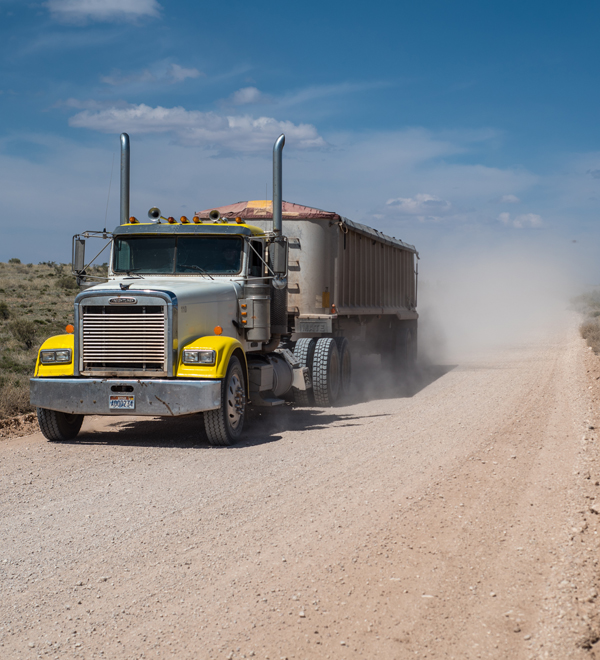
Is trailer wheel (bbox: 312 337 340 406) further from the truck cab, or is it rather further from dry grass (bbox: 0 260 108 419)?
dry grass (bbox: 0 260 108 419)

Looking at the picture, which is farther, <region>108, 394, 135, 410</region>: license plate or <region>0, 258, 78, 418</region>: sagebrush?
<region>0, 258, 78, 418</region>: sagebrush

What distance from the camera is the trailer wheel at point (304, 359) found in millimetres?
12266

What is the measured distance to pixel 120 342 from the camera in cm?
→ 836

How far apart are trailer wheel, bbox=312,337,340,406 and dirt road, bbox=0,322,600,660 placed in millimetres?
2944

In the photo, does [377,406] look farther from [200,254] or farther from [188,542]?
[188,542]

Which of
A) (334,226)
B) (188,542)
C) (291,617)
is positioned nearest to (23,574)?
(188,542)

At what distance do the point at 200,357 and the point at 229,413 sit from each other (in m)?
0.82

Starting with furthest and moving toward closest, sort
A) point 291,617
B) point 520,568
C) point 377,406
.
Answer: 1. point 377,406
2. point 520,568
3. point 291,617

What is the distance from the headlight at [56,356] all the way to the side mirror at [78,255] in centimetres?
160

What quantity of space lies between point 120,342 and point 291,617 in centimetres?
517

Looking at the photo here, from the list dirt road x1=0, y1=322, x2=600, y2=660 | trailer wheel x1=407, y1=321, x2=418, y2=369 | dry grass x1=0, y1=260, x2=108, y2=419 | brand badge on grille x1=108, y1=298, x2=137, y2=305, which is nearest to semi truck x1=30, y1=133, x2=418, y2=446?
brand badge on grille x1=108, y1=298, x2=137, y2=305

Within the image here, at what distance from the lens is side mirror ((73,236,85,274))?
32.2ft

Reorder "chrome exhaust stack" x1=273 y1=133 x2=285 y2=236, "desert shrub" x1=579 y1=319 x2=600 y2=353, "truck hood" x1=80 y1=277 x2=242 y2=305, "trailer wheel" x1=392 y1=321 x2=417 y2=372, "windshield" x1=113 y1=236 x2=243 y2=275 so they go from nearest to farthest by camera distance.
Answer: "truck hood" x1=80 y1=277 x2=242 y2=305 → "windshield" x1=113 y1=236 x2=243 y2=275 → "chrome exhaust stack" x1=273 y1=133 x2=285 y2=236 → "trailer wheel" x1=392 y1=321 x2=417 y2=372 → "desert shrub" x1=579 y1=319 x2=600 y2=353

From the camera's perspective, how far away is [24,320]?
23.6m
